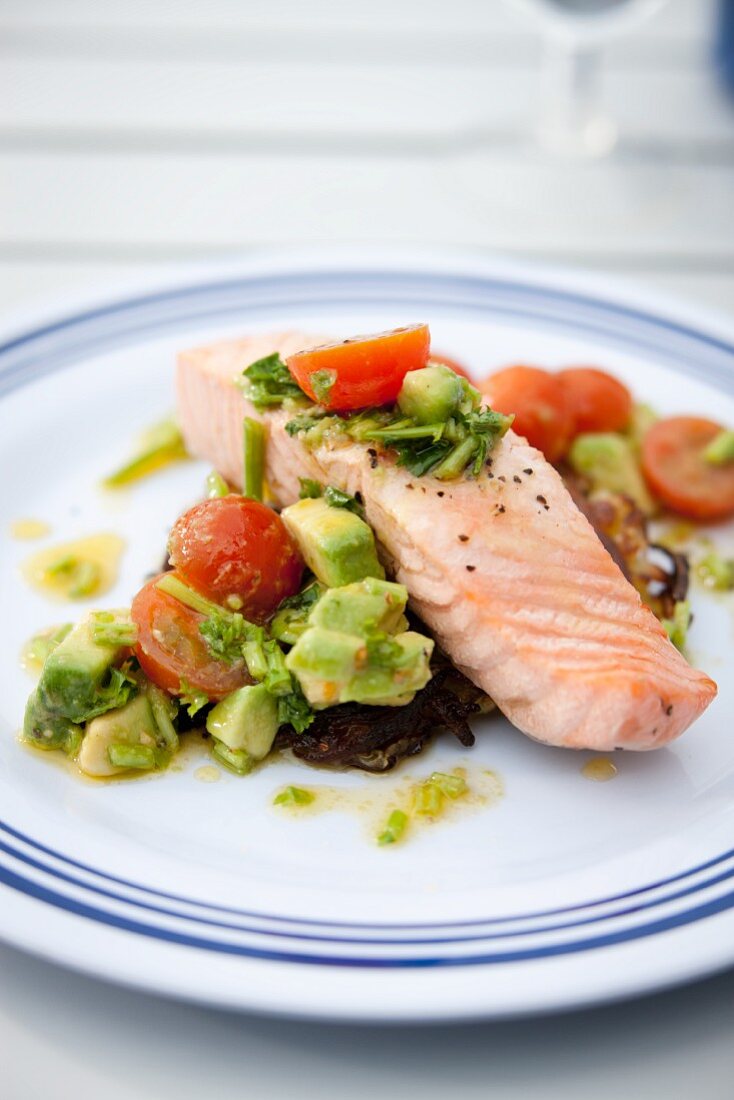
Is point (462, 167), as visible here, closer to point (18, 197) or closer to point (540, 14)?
point (540, 14)

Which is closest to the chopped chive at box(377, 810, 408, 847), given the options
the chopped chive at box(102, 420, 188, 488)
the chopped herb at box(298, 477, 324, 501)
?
the chopped herb at box(298, 477, 324, 501)

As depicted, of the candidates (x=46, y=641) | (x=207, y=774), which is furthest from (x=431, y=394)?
(x=46, y=641)

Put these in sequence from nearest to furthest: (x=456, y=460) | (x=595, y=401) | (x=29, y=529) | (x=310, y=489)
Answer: (x=456, y=460) → (x=310, y=489) → (x=29, y=529) → (x=595, y=401)

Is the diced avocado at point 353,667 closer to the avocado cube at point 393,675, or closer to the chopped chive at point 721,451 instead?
the avocado cube at point 393,675

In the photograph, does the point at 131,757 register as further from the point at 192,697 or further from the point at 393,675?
the point at 393,675

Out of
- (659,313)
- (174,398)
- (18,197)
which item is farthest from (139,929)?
(18,197)

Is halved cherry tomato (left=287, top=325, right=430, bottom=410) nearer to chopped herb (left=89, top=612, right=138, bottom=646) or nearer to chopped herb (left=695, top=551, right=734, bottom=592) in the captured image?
chopped herb (left=89, top=612, right=138, bottom=646)
